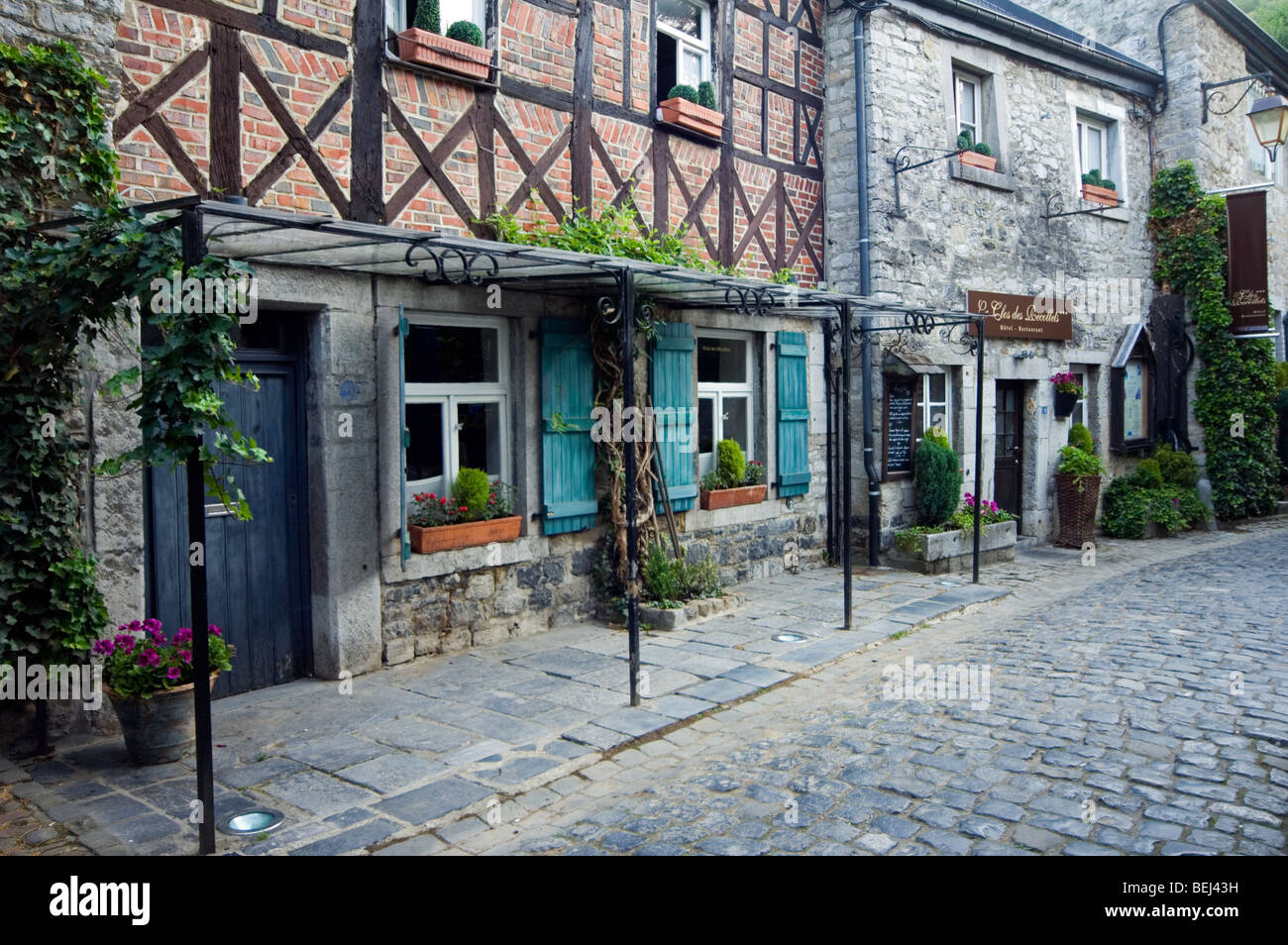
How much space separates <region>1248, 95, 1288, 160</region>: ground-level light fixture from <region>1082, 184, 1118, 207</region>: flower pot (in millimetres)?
1886

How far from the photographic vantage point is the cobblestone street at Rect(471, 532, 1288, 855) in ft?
12.6

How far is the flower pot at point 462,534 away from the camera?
646 centimetres

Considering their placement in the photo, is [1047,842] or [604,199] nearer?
[1047,842]

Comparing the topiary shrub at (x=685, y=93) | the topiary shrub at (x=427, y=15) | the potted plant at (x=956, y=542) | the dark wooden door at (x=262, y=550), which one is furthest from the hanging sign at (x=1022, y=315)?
the dark wooden door at (x=262, y=550)

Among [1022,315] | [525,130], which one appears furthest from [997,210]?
[525,130]

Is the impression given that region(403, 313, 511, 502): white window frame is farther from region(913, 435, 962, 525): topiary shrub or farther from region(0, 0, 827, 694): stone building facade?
region(913, 435, 962, 525): topiary shrub

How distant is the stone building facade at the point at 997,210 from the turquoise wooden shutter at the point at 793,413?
79 centimetres

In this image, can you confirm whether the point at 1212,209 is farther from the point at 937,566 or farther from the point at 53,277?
the point at 53,277

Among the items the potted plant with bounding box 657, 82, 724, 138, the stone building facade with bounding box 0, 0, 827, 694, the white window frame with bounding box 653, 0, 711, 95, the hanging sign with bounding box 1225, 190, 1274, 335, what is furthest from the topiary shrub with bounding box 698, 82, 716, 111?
the hanging sign with bounding box 1225, 190, 1274, 335

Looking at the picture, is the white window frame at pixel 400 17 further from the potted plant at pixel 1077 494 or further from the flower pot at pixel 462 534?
the potted plant at pixel 1077 494

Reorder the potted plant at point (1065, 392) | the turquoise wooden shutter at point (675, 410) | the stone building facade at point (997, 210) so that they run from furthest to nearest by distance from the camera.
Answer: the potted plant at point (1065, 392) → the stone building facade at point (997, 210) → the turquoise wooden shutter at point (675, 410)

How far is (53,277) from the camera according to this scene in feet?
13.8
